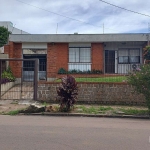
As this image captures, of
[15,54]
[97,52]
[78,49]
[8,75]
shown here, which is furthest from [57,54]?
[8,75]

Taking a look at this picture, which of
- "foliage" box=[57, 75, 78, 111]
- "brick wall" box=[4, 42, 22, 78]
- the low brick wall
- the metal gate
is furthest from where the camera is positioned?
"brick wall" box=[4, 42, 22, 78]

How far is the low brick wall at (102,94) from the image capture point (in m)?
14.1

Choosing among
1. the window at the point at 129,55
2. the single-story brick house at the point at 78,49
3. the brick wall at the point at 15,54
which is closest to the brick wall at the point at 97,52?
the single-story brick house at the point at 78,49

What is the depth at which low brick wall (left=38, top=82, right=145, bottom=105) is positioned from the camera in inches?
553

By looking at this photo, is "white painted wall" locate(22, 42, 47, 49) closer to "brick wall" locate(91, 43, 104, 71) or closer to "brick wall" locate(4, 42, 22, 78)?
"brick wall" locate(4, 42, 22, 78)

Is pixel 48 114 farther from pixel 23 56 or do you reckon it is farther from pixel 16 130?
pixel 23 56

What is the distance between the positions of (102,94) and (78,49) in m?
9.26

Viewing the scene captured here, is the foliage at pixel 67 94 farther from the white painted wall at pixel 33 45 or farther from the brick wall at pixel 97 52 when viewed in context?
the white painted wall at pixel 33 45

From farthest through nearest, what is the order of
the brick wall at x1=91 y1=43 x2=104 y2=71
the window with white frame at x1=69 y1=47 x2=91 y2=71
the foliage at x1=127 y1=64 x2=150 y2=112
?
the window with white frame at x1=69 y1=47 x2=91 y2=71
the brick wall at x1=91 y1=43 x2=104 y2=71
the foliage at x1=127 y1=64 x2=150 y2=112

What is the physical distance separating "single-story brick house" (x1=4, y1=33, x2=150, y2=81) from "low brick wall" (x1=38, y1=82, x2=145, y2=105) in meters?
6.58

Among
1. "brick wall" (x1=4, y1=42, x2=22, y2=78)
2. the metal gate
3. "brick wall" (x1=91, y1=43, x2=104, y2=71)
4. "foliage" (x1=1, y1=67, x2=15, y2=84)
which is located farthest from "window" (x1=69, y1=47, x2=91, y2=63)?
the metal gate

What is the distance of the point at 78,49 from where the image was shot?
2270cm

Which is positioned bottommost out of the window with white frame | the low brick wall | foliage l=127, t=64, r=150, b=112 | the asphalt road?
the asphalt road

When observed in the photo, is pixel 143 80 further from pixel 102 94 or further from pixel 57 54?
pixel 57 54
